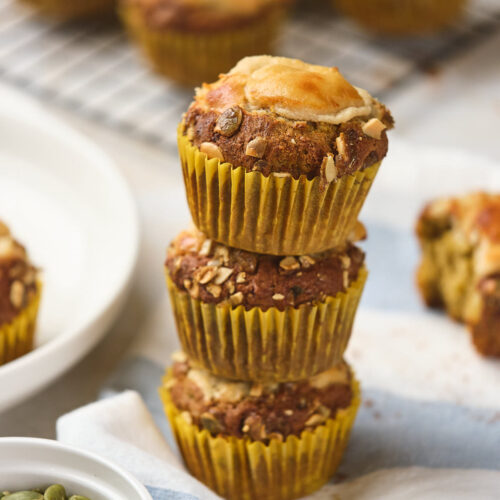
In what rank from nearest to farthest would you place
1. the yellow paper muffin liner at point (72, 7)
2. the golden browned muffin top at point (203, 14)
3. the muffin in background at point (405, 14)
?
the golden browned muffin top at point (203, 14) < the muffin in background at point (405, 14) < the yellow paper muffin liner at point (72, 7)

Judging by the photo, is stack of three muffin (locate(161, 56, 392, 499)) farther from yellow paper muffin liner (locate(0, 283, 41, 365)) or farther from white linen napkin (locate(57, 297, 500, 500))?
yellow paper muffin liner (locate(0, 283, 41, 365))

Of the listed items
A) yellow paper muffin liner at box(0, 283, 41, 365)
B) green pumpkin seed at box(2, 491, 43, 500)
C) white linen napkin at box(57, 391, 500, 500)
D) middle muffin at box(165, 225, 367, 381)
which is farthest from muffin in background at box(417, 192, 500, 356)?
green pumpkin seed at box(2, 491, 43, 500)

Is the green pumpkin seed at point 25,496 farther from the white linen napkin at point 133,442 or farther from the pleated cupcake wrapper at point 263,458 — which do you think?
the pleated cupcake wrapper at point 263,458

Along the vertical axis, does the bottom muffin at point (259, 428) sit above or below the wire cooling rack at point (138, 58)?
above

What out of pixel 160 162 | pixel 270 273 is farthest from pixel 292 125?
pixel 160 162

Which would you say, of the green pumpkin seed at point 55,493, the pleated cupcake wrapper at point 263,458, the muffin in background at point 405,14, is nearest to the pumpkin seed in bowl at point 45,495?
the green pumpkin seed at point 55,493
